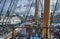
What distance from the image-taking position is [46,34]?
401 cm

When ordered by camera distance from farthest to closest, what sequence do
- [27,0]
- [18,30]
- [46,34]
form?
[27,0], [18,30], [46,34]

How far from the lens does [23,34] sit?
7.02m

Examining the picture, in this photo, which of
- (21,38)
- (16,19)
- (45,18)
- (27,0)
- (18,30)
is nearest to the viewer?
(45,18)

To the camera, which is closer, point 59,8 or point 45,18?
point 45,18

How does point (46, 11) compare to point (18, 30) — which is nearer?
point (46, 11)

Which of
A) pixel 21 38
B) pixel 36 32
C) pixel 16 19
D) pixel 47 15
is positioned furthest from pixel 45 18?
pixel 16 19

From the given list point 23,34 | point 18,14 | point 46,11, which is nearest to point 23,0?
point 18,14

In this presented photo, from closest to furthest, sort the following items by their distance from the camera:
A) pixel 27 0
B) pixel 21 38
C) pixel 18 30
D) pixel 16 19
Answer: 1. pixel 18 30
2. pixel 21 38
3. pixel 16 19
4. pixel 27 0

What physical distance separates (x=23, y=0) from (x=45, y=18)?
686cm

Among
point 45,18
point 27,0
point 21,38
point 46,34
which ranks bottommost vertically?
point 21,38

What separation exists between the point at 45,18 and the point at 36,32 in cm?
222

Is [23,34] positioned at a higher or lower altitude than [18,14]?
lower

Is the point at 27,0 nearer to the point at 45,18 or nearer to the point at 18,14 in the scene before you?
the point at 18,14

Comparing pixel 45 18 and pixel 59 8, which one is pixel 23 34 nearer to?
pixel 45 18
